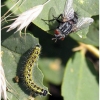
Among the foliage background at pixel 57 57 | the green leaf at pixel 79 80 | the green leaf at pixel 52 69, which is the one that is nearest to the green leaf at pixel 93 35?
the foliage background at pixel 57 57

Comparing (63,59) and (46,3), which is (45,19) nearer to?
(46,3)

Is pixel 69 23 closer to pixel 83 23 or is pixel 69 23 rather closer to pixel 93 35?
pixel 83 23

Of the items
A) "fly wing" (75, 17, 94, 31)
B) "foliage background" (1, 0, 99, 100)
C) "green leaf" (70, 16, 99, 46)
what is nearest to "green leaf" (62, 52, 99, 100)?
"foliage background" (1, 0, 99, 100)

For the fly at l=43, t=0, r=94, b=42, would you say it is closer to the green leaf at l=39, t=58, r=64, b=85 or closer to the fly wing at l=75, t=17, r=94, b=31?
the fly wing at l=75, t=17, r=94, b=31

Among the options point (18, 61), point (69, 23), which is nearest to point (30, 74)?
point (18, 61)

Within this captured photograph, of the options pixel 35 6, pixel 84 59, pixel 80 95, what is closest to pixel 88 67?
pixel 84 59

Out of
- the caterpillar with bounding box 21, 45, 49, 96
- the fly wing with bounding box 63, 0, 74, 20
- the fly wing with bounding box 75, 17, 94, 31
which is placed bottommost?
the caterpillar with bounding box 21, 45, 49, 96
